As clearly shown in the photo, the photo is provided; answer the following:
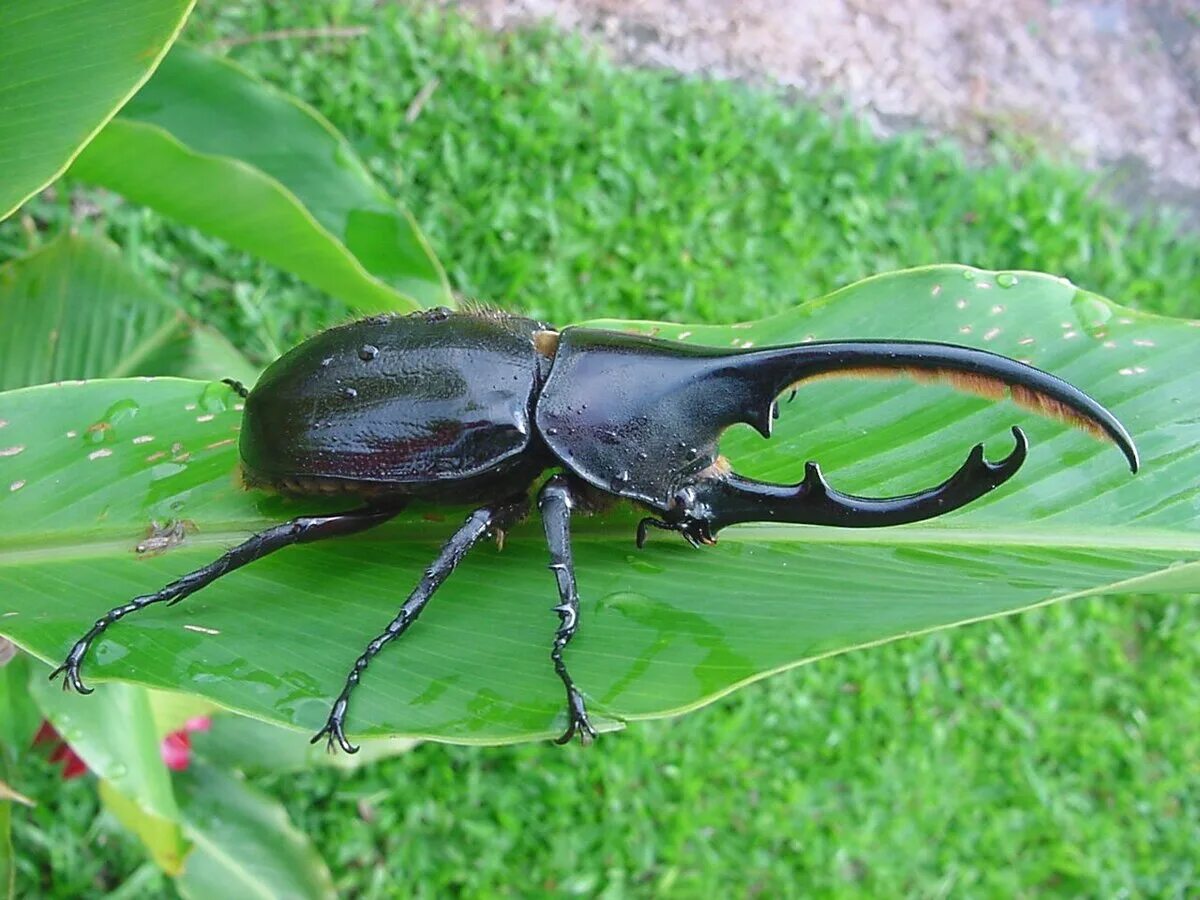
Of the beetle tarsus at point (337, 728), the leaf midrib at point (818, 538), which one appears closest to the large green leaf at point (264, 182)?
the leaf midrib at point (818, 538)

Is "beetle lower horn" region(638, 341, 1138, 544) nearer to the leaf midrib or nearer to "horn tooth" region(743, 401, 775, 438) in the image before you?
"horn tooth" region(743, 401, 775, 438)

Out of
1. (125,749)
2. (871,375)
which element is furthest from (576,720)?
(125,749)

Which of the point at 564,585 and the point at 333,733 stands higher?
the point at 564,585

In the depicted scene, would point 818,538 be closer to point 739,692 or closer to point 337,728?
point 337,728

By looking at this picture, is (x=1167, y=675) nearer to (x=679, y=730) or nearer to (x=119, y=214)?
(x=679, y=730)

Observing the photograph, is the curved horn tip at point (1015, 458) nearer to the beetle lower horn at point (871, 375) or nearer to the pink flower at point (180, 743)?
the beetle lower horn at point (871, 375)

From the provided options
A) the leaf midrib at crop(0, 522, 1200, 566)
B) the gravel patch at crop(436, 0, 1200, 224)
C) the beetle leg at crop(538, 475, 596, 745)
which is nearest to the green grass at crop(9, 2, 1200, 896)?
the gravel patch at crop(436, 0, 1200, 224)

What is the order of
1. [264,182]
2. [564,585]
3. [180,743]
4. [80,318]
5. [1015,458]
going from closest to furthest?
[1015,458], [564,585], [264,182], [80,318], [180,743]

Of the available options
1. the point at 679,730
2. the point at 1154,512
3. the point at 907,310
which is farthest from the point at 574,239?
the point at 1154,512
